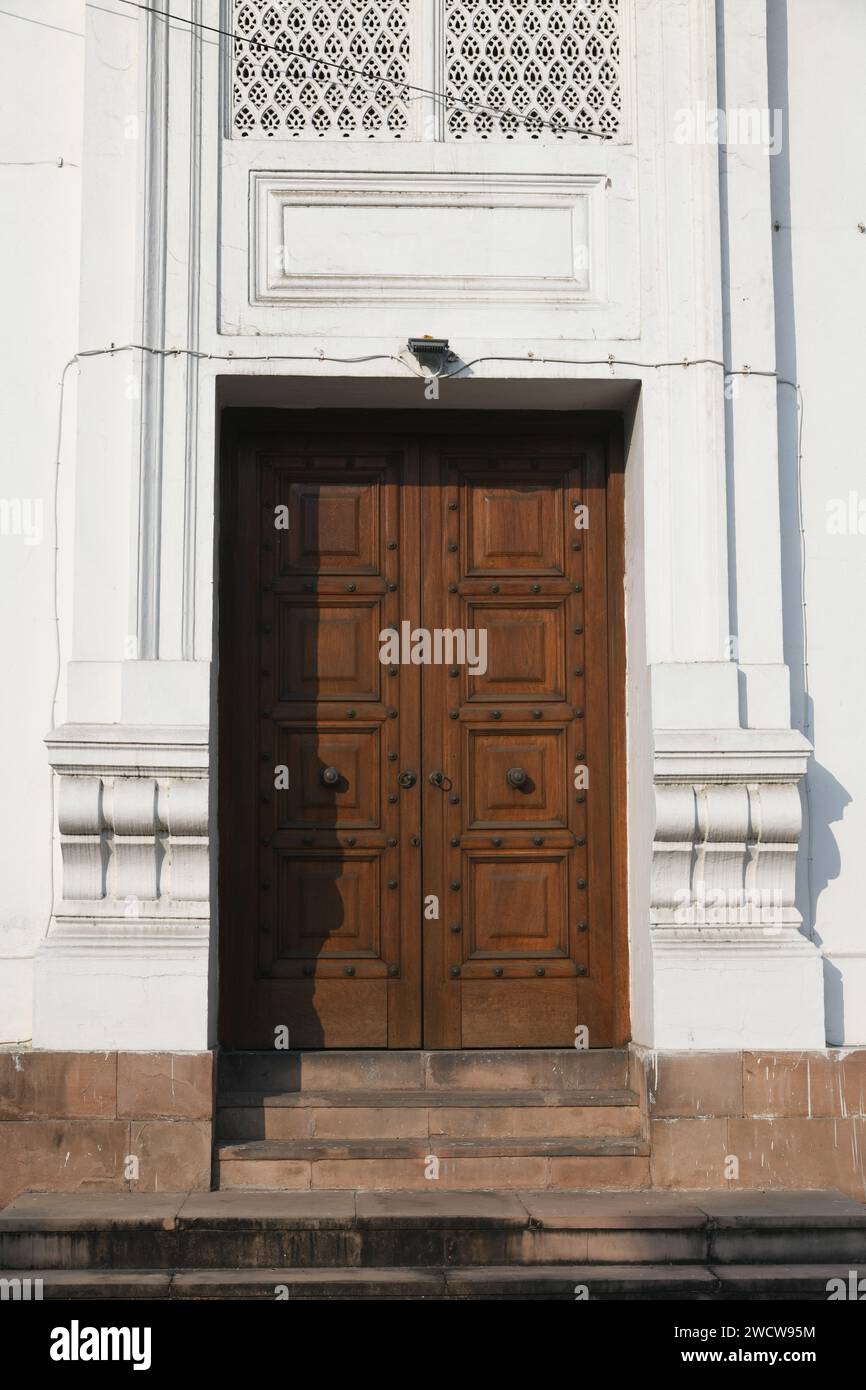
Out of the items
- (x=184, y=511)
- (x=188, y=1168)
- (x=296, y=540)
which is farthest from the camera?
(x=296, y=540)

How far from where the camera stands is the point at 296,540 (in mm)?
7352

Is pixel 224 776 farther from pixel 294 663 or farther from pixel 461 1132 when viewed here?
pixel 461 1132

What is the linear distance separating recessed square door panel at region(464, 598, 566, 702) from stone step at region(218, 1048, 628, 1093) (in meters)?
1.61

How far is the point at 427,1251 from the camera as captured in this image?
6004 millimetres

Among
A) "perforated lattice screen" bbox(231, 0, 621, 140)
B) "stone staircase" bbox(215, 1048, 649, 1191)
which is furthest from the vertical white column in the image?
"stone staircase" bbox(215, 1048, 649, 1191)

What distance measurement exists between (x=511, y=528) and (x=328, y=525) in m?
0.85

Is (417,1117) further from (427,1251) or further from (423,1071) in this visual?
(427,1251)

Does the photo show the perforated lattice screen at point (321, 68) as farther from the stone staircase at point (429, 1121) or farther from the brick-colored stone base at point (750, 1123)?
the brick-colored stone base at point (750, 1123)

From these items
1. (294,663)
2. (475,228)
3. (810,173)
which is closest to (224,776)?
(294,663)

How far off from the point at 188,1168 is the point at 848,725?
11.2 ft

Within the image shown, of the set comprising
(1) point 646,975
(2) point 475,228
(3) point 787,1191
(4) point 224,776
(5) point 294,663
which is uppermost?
(2) point 475,228

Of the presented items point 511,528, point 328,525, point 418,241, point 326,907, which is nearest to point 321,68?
point 418,241

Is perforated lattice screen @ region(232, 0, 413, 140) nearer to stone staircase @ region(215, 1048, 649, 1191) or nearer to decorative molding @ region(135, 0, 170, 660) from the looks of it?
decorative molding @ region(135, 0, 170, 660)

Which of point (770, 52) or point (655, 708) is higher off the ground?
point (770, 52)
